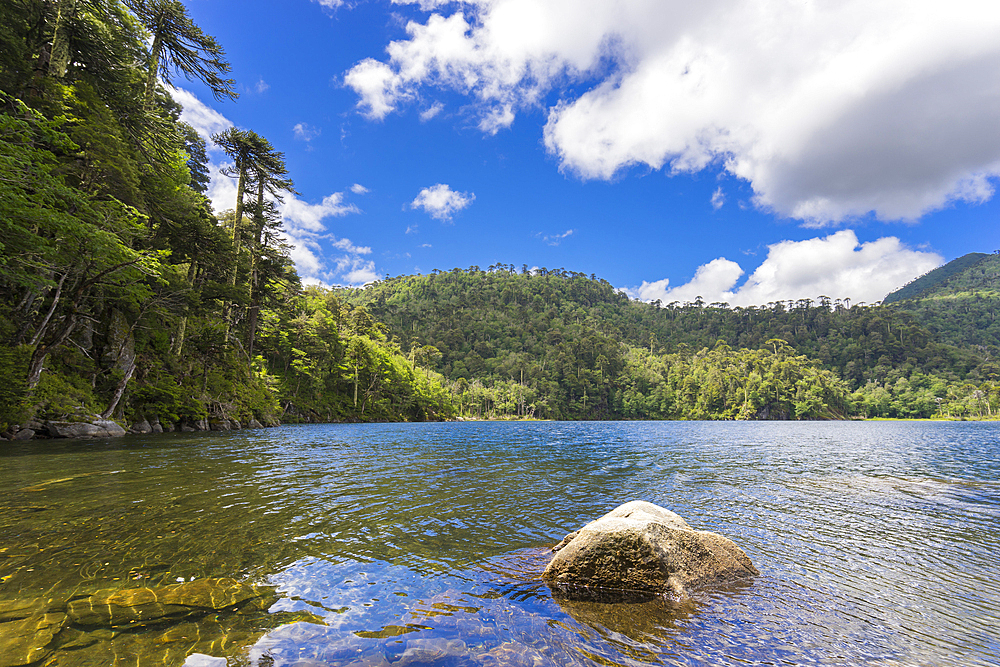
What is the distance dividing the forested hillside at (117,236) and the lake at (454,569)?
26.8 ft

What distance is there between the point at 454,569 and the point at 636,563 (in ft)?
9.05

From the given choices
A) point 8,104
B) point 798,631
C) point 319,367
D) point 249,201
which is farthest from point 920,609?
point 319,367

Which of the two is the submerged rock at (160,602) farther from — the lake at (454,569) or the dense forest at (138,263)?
the dense forest at (138,263)

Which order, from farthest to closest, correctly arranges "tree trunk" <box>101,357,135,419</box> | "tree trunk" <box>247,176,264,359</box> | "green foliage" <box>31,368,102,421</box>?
"tree trunk" <box>247,176,264,359</box>
"tree trunk" <box>101,357,135,419</box>
"green foliage" <box>31,368,102,421</box>

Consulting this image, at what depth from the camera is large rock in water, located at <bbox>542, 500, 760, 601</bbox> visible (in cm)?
605

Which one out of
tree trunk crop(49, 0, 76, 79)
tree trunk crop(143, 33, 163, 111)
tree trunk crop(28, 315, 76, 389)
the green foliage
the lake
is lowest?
the lake

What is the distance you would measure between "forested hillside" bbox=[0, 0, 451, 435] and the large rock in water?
1808cm

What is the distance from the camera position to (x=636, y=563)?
6.14 meters

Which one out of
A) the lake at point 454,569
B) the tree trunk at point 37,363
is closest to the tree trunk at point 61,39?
the tree trunk at point 37,363

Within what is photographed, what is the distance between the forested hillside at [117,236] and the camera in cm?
1585

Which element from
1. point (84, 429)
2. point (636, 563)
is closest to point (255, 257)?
point (84, 429)

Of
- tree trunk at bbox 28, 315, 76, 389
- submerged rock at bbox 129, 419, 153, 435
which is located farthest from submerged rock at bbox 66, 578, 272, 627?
submerged rock at bbox 129, 419, 153, 435

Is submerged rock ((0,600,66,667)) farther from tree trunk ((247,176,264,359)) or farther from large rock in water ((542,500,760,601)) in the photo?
tree trunk ((247,176,264,359))

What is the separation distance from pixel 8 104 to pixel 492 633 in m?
24.1
